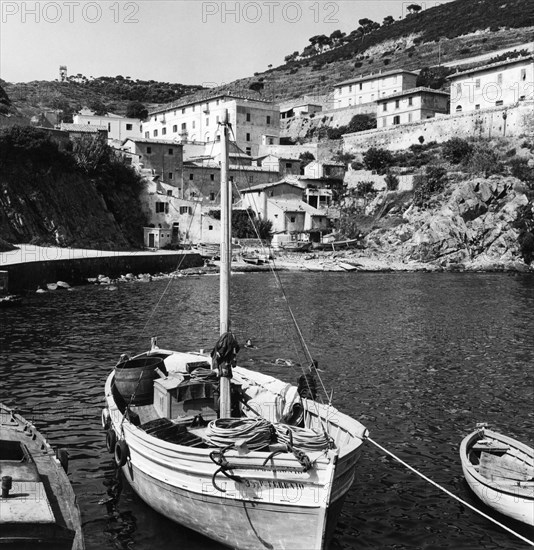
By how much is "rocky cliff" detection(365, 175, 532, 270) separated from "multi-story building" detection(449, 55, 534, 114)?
14.4m

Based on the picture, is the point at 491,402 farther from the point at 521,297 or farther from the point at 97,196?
the point at 97,196

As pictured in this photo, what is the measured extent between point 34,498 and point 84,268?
4750 centimetres

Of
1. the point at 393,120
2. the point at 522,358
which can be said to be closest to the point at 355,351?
the point at 522,358

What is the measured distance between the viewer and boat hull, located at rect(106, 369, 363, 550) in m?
11.0

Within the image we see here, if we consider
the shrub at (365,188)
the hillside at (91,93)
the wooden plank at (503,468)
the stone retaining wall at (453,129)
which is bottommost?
the wooden plank at (503,468)

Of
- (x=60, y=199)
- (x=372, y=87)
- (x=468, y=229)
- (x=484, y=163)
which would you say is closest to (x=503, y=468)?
(x=468, y=229)

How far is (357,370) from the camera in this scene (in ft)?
87.7

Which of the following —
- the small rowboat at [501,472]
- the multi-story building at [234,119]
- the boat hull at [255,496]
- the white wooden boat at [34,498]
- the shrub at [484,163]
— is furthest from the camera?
the multi-story building at [234,119]

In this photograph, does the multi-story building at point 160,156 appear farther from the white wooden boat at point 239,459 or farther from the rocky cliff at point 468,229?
the white wooden boat at point 239,459

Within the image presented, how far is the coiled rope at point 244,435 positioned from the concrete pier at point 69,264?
32.6 metres

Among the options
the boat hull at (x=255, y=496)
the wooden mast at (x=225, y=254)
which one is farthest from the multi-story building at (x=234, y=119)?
the boat hull at (x=255, y=496)

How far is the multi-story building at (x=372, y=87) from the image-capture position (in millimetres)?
111938

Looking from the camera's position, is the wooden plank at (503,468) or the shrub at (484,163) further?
the shrub at (484,163)

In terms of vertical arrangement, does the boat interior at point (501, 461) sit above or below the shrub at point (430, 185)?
below
